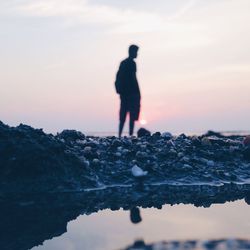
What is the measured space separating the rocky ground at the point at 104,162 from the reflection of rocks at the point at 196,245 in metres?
3.95

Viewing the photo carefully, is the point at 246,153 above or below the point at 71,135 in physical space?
below

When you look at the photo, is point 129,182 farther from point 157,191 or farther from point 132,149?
point 132,149

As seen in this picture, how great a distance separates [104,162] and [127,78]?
4.60 metres

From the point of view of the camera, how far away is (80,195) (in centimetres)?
773

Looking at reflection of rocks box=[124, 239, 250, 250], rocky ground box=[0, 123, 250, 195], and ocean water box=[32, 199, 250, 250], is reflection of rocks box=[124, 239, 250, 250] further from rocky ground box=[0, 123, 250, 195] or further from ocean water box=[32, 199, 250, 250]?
rocky ground box=[0, 123, 250, 195]

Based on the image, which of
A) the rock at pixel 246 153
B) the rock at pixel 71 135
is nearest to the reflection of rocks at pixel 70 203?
the rock at pixel 246 153

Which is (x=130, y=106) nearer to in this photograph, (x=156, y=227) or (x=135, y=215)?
(x=135, y=215)

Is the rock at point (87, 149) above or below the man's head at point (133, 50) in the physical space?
below

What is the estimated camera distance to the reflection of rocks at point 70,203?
4.84m

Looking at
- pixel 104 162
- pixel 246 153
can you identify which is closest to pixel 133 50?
pixel 246 153

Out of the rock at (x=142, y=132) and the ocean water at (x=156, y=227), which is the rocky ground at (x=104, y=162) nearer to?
the ocean water at (x=156, y=227)

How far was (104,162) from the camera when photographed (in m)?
9.76

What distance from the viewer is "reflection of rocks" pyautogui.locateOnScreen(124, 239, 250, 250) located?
4059 millimetres

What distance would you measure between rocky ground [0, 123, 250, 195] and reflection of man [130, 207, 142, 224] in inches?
80.5
